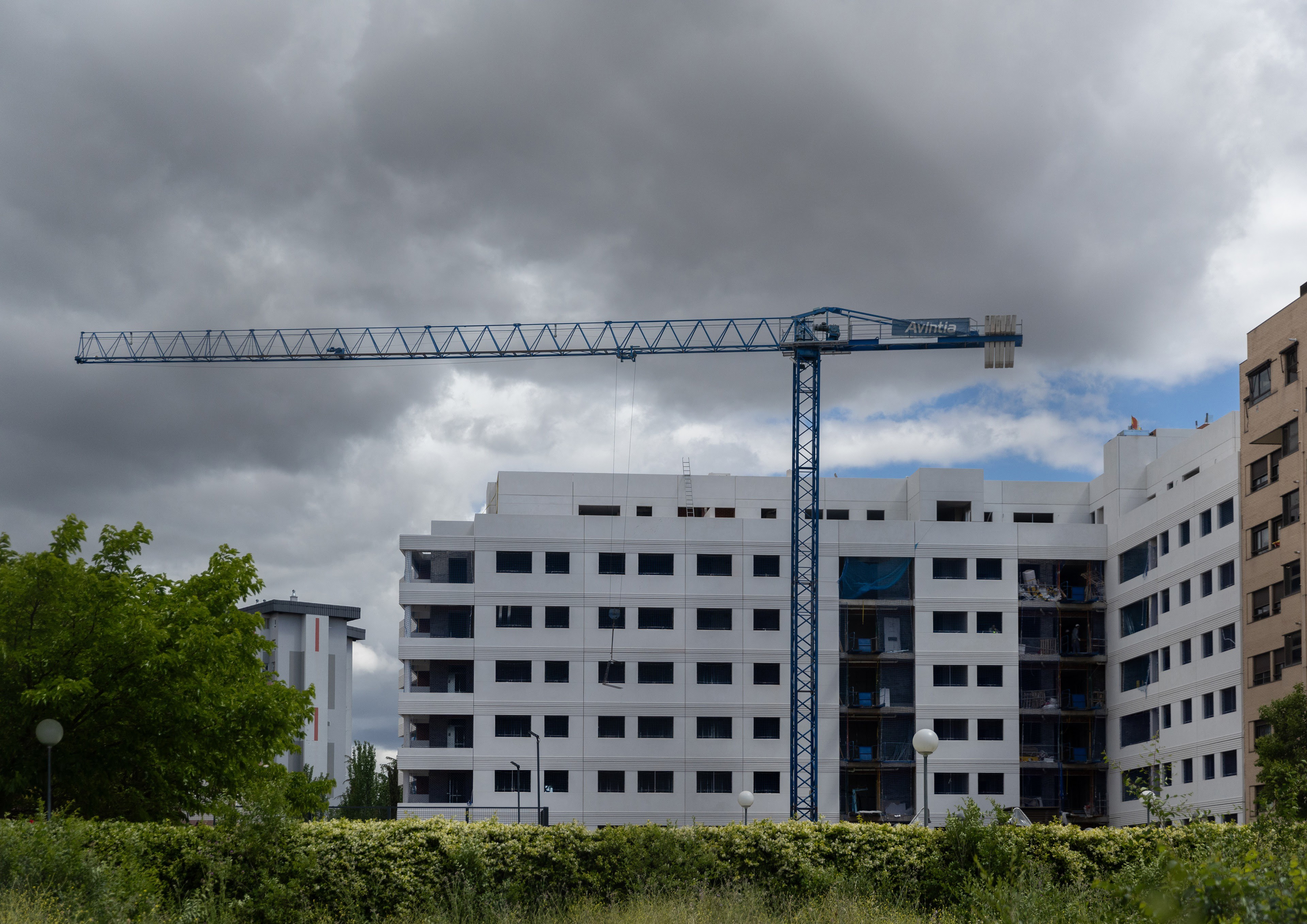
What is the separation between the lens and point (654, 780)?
74.9 meters

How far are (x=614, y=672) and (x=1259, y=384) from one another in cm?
3796

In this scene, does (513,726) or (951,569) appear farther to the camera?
(951,569)

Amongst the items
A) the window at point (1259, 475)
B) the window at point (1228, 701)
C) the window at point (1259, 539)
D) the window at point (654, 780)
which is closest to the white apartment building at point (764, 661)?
the window at point (654, 780)

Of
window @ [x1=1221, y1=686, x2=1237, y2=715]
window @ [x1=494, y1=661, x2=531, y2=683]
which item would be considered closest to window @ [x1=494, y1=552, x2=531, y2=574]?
window @ [x1=494, y1=661, x2=531, y2=683]

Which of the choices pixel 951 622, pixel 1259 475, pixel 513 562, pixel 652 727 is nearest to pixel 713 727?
pixel 652 727

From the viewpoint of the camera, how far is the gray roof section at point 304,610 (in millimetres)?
108062

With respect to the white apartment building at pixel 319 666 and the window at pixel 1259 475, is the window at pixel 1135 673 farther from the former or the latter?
the white apartment building at pixel 319 666

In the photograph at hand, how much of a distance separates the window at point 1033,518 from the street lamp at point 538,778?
33.4 m

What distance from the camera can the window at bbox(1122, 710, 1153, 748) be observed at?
238 ft

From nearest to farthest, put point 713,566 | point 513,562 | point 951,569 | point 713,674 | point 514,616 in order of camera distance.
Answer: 1. point 514,616
2. point 713,674
3. point 513,562
4. point 951,569
5. point 713,566

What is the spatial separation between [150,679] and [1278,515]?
4874 cm

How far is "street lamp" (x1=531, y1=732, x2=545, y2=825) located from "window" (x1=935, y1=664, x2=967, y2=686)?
76.9 ft

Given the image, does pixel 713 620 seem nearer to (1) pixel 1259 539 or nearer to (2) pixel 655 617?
(2) pixel 655 617

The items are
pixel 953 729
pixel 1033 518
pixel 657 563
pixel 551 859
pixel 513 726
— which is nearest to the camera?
pixel 551 859
